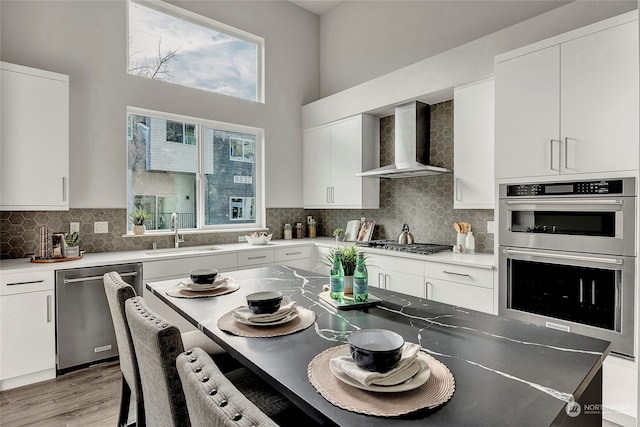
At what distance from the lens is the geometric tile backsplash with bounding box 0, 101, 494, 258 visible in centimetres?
294

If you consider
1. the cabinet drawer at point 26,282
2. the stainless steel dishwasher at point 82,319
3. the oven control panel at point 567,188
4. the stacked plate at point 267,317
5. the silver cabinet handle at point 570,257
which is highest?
the oven control panel at point 567,188

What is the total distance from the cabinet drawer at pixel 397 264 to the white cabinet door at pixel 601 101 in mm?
1337

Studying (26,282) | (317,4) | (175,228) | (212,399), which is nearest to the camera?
(212,399)

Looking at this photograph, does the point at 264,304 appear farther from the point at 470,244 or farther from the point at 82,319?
the point at 470,244

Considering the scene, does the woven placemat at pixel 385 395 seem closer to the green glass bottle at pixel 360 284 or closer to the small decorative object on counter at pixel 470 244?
the green glass bottle at pixel 360 284

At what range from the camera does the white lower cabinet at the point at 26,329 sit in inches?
95.7

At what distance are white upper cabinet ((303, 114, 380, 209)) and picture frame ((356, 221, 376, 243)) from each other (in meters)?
0.22

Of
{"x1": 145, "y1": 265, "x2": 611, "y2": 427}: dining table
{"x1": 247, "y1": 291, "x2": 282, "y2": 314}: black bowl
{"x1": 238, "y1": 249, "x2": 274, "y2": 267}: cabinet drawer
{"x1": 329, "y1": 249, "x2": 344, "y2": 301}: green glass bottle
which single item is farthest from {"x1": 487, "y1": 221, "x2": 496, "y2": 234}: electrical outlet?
{"x1": 247, "y1": 291, "x2": 282, "y2": 314}: black bowl

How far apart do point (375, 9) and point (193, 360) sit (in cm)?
463

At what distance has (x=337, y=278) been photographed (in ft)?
5.25

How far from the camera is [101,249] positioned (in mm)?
3283

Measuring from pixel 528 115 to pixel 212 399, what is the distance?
8.67 ft

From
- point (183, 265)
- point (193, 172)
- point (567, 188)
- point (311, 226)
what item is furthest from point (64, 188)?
point (567, 188)

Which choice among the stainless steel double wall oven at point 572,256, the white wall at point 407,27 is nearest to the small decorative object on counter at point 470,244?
the stainless steel double wall oven at point 572,256
